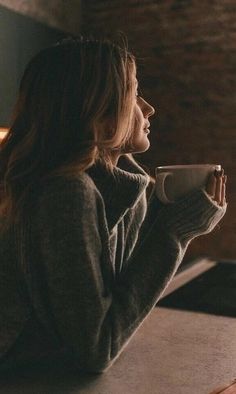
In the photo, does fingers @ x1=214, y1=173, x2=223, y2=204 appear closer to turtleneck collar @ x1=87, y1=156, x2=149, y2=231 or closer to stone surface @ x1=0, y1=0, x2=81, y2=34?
turtleneck collar @ x1=87, y1=156, x2=149, y2=231

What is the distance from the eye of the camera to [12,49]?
242 cm

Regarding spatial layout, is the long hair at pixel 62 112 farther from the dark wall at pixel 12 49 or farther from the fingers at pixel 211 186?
the dark wall at pixel 12 49

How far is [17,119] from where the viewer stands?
2.73 feet

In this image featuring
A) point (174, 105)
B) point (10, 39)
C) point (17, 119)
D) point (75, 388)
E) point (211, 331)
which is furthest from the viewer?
Result: point (174, 105)

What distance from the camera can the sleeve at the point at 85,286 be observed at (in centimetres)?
72

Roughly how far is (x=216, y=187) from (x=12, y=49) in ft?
5.88

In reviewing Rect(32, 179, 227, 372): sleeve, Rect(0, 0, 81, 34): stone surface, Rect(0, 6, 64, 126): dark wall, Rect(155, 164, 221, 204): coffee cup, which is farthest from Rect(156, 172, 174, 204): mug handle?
Rect(0, 0, 81, 34): stone surface

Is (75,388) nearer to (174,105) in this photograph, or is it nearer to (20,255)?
(20,255)

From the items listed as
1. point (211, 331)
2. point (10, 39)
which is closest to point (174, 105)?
point (10, 39)

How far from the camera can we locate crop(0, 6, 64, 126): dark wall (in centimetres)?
234

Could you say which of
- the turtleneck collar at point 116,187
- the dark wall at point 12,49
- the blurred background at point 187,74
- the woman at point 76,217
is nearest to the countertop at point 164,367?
the woman at point 76,217

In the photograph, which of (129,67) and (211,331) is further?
(211,331)

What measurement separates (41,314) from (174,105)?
3065 mm

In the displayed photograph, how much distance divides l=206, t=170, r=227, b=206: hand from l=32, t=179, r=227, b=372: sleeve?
15 centimetres
